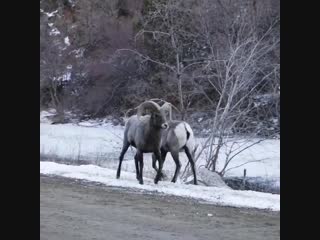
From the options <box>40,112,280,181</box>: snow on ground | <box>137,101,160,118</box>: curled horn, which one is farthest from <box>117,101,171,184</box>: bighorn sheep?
<box>40,112,280,181</box>: snow on ground

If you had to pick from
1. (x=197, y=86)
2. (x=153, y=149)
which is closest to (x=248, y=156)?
(x=197, y=86)

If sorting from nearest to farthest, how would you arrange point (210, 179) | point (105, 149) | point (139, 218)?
point (139, 218), point (210, 179), point (105, 149)

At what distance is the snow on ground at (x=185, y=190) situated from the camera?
11656mm

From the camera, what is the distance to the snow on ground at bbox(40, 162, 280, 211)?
1166cm

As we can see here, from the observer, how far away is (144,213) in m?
10.1

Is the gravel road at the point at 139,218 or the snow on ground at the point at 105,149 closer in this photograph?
the gravel road at the point at 139,218

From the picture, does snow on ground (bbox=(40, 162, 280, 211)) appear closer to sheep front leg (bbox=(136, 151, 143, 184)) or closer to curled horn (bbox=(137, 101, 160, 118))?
sheep front leg (bbox=(136, 151, 143, 184))

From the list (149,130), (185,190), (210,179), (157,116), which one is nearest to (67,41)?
(210,179)

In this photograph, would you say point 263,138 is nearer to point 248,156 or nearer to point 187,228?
point 248,156

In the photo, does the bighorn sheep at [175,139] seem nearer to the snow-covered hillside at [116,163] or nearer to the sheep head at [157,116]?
the snow-covered hillside at [116,163]

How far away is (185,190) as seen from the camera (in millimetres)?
12891

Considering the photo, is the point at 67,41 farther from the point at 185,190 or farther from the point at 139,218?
the point at 139,218

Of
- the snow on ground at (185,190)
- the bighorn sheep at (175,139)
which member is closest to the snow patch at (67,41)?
the snow on ground at (185,190)
